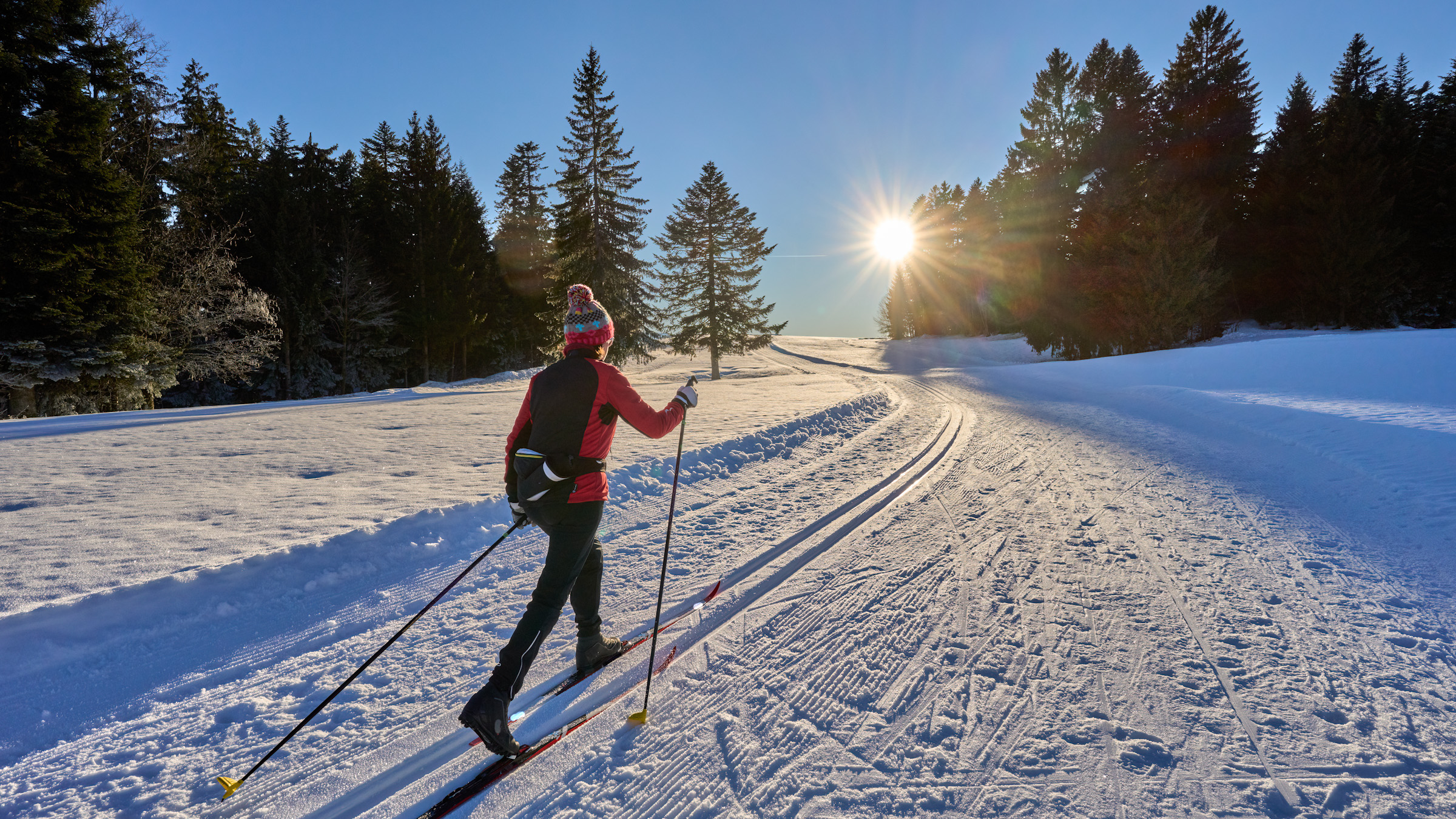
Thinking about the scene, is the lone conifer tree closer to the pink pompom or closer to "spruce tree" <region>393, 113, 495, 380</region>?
"spruce tree" <region>393, 113, 495, 380</region>

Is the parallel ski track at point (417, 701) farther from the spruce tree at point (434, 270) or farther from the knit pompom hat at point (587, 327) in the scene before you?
the spruce tree at point (434, 270)

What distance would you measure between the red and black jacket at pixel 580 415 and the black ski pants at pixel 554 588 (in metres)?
0.10

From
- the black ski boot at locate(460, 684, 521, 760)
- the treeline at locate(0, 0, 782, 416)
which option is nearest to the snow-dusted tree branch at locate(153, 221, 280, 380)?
the treeline at locate(0, 0, 782, 416)

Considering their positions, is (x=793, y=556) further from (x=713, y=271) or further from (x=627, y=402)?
(x=713, y=271)

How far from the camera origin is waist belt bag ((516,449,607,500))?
8.68ft

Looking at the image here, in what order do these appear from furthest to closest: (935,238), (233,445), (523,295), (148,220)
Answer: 1. (935,238)
2. (523,295)
3. (148,220)
4. (233,445)

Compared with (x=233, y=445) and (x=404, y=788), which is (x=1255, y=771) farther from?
(x=233, y=445)

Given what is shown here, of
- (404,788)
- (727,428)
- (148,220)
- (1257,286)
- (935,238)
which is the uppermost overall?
(935,238)

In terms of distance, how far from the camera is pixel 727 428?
9.33 metres

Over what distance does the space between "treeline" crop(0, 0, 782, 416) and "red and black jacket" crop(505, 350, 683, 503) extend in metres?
20.2

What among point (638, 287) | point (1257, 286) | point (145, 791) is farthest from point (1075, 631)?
point (1257, 286)

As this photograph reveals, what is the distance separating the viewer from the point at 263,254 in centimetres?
2542

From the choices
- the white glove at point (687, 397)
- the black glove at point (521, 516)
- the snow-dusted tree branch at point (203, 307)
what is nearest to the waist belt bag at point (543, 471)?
the black glove at point (521, 516)

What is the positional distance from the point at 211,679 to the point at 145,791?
0.84 metres
